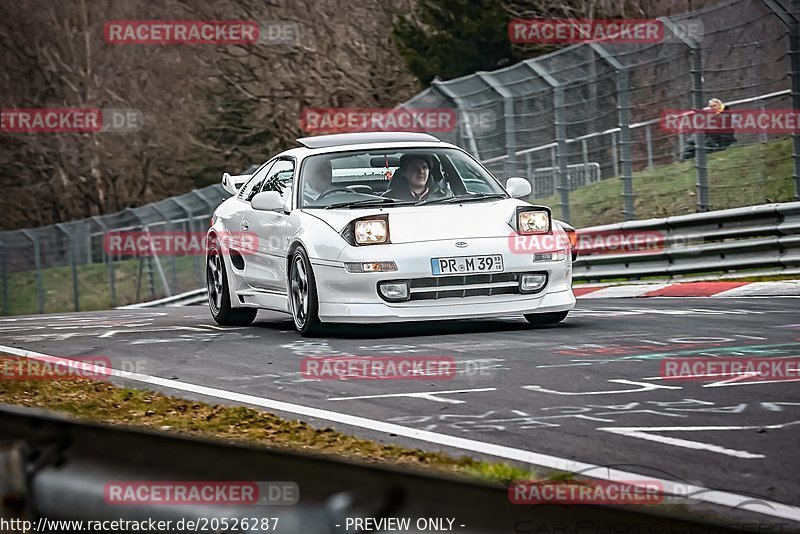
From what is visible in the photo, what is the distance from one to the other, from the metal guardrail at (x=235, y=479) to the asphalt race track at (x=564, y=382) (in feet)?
7.04

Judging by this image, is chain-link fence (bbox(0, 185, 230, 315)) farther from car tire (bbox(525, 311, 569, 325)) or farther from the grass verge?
the grass verge

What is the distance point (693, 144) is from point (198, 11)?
27.3 meters

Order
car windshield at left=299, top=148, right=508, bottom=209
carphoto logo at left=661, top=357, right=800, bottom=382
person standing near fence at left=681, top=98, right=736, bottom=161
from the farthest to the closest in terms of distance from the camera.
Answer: person standing near fence at left=681, top=98, right=736, bottom=161, car windshield at left=299, top=148, right=508, bottom=209, carphoto logo at left=661, top=357, right=800, bottom=382

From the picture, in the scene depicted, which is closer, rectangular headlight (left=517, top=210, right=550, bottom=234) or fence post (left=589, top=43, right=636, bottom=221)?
rectangular headlight (left=517, top=210, right=550, bottom=234)

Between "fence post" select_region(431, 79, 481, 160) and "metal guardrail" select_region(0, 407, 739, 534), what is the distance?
14420mm

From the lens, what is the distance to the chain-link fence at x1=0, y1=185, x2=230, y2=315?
2659 cm

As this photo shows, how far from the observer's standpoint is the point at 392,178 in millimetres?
10492

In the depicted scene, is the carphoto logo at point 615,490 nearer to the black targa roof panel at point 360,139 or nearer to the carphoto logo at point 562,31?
the black targa roof panel at point 360,139

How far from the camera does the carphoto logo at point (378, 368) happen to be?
24.1 feet

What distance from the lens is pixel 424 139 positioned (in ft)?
36.4

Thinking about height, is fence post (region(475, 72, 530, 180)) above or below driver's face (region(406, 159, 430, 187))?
above

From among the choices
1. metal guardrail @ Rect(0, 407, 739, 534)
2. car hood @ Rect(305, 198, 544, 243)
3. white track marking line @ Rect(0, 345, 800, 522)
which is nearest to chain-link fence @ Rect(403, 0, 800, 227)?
car hood @ Rect(305, 198, 544, 243)

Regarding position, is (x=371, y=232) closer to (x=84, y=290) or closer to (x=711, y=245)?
(x=711, y=245)

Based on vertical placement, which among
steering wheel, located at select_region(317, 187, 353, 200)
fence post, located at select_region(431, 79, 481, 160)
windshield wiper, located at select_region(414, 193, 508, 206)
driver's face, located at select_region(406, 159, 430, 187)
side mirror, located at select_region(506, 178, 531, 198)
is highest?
fence post, located at select_region(431, 79, 481, 160)
